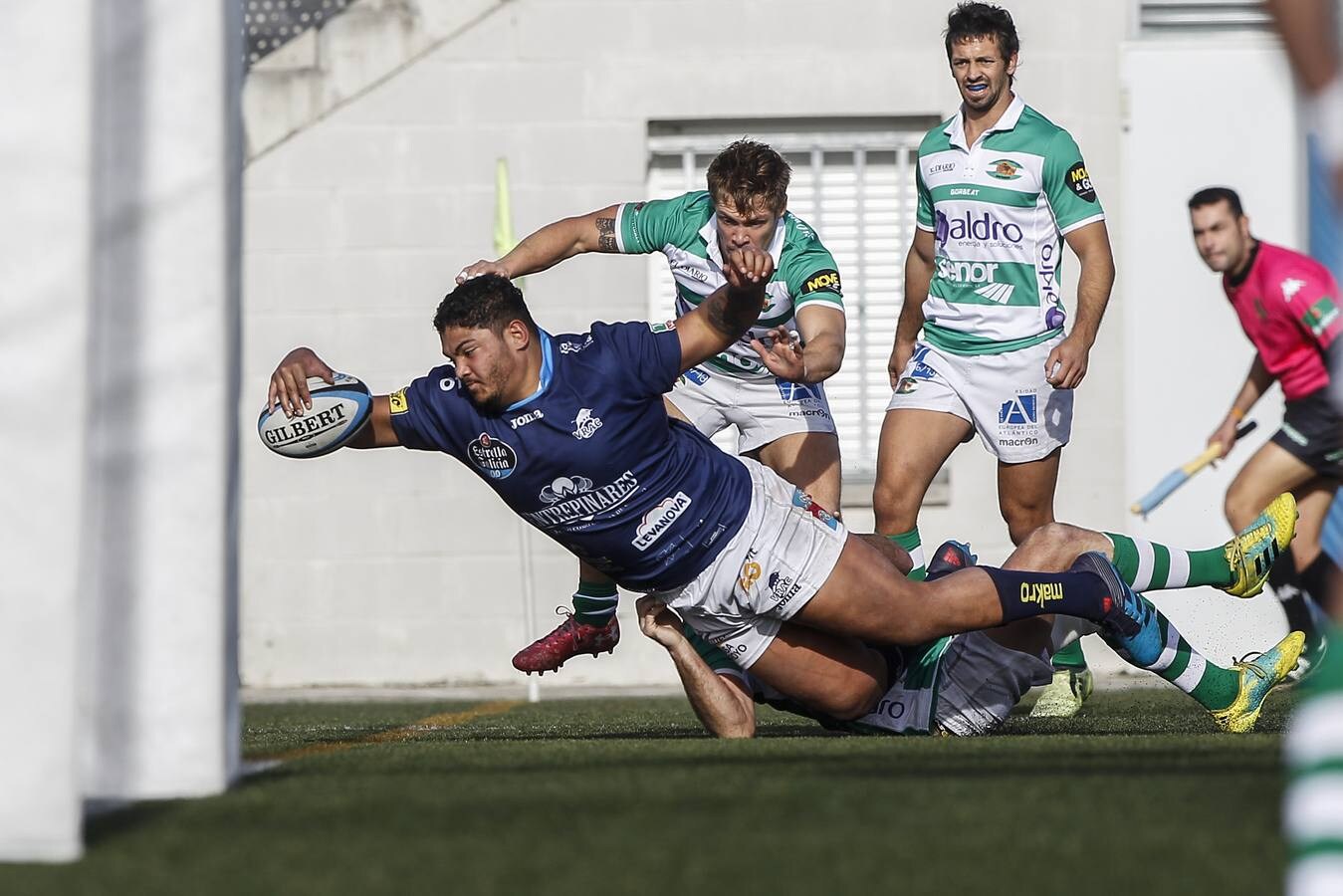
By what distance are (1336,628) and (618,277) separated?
814cm

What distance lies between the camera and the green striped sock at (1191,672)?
551cm

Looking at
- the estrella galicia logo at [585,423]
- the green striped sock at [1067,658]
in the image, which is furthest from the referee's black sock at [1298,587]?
the estrella galicia logo at [585,423]

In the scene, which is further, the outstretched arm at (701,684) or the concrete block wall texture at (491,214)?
the concrete block wall texture at (491,214)

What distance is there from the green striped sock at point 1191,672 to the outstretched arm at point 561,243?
232 cm

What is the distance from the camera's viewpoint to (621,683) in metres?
10.4

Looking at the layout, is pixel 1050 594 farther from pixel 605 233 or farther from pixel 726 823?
pixel 726 823

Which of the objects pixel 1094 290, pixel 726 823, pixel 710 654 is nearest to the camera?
pixel 726 823

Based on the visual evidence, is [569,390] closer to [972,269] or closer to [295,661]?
[972,269]

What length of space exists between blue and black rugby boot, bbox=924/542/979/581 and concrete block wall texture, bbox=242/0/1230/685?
4.53 metres

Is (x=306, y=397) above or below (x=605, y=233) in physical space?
below

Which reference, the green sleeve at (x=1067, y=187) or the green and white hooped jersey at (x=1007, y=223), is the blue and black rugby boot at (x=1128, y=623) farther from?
the green sleeve at (x=1067, y=187)

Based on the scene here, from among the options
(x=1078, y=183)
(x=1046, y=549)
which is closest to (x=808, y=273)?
(x=1078, y=183)

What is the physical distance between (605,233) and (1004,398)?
1513mm

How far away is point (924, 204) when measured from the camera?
22.1 feet
